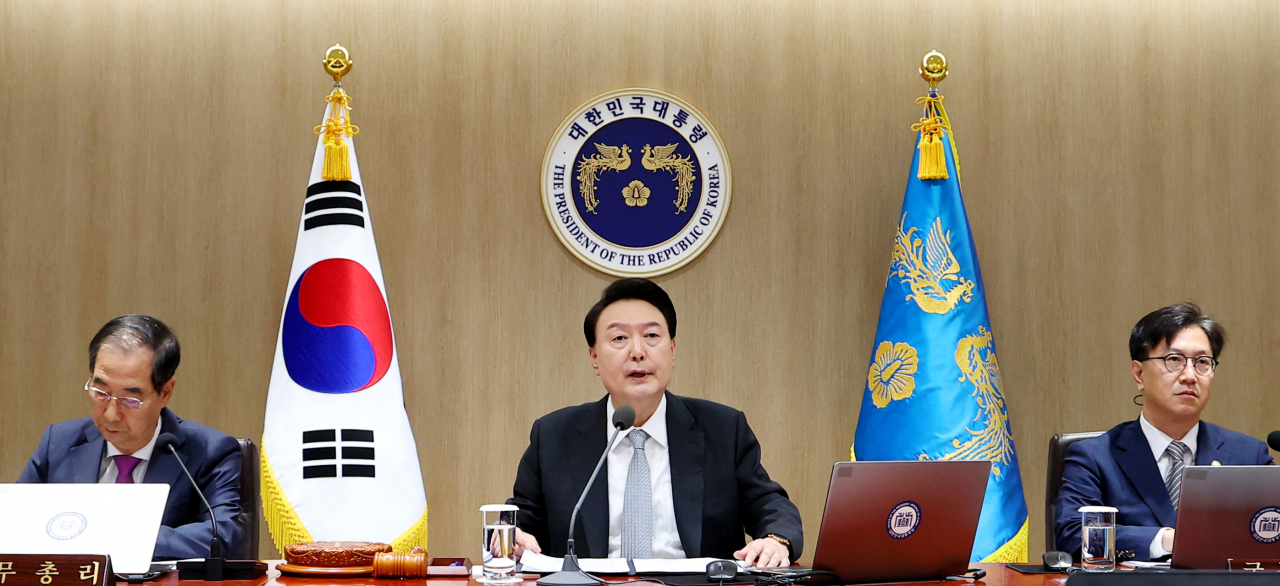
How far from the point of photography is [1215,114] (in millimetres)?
3936

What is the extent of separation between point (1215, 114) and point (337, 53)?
331 cm

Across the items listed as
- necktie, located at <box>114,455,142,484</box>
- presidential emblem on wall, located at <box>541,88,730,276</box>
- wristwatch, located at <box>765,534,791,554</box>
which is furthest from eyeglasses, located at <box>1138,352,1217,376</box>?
necktie, located at <box>114,455,142,484</box>

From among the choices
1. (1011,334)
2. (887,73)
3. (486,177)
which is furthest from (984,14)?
(486,177)

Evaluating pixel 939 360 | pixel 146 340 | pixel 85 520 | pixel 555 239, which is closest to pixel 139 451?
pixel 146 340

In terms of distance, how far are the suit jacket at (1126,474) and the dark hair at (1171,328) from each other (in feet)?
0.69

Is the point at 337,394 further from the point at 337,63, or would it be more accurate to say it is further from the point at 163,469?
the point at 337,63

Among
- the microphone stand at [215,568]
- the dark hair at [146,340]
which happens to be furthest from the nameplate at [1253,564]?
the dark hair at [146,340]

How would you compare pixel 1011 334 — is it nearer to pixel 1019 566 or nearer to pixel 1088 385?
pixel 1088 385

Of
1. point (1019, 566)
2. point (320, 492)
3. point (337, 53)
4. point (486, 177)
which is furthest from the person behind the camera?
point (486, 177)

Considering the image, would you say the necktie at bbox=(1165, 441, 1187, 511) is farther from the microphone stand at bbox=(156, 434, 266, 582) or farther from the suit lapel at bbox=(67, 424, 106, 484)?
the suit lapel at bbox=(67, 424, 106, 484)

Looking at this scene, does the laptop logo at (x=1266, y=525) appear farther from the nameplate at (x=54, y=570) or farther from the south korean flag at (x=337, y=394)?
the south korean flag at (x=337, y=394)

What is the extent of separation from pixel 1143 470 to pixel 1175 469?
0.36 feet

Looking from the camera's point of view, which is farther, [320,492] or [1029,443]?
[1029,443]

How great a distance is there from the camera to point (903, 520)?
6.39 ft
